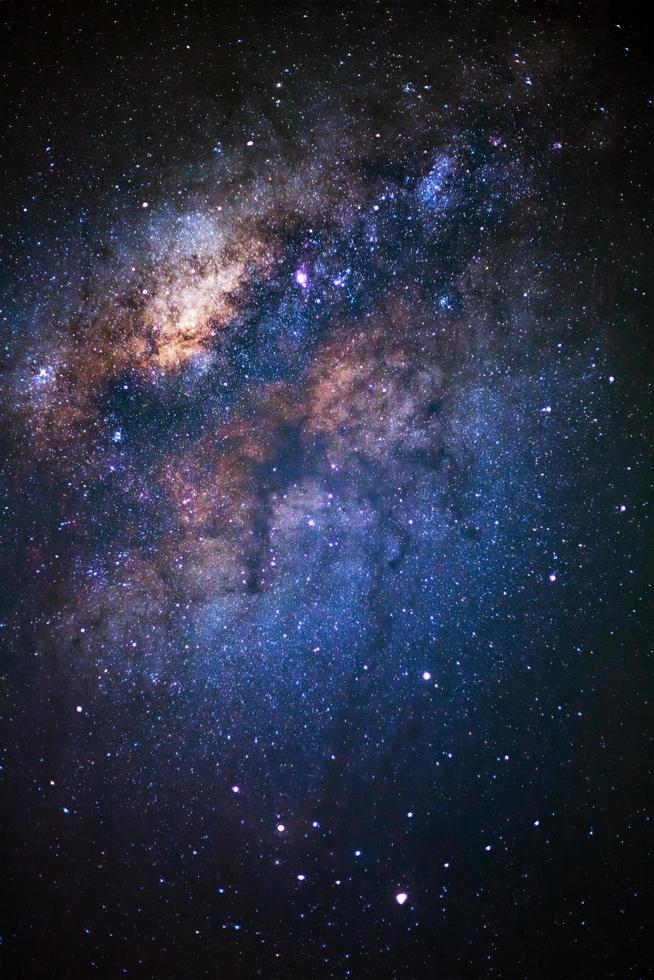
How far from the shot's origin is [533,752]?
1821mm

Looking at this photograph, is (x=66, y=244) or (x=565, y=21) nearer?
(x=565, y=21)

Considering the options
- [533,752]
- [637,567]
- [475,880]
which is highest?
[637,567]

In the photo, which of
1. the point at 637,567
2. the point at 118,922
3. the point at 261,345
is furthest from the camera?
the point at 118,922

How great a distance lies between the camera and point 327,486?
5.67 ft

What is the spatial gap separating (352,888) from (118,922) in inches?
41.4

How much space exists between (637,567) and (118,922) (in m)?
2.71

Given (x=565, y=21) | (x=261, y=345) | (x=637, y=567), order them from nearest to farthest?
(x=565, y=21), (x=261, y=345), (x=637, y=567)

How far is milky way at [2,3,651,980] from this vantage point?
161 centimetres

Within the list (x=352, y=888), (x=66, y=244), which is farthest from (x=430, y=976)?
(x=66, y=244)

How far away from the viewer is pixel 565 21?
1.57m

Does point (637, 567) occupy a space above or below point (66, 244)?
below

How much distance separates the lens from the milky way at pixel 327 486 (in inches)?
63.4

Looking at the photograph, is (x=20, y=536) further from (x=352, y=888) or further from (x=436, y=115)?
(x=436, y=115)

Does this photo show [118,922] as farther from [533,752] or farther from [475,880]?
[533,752]
